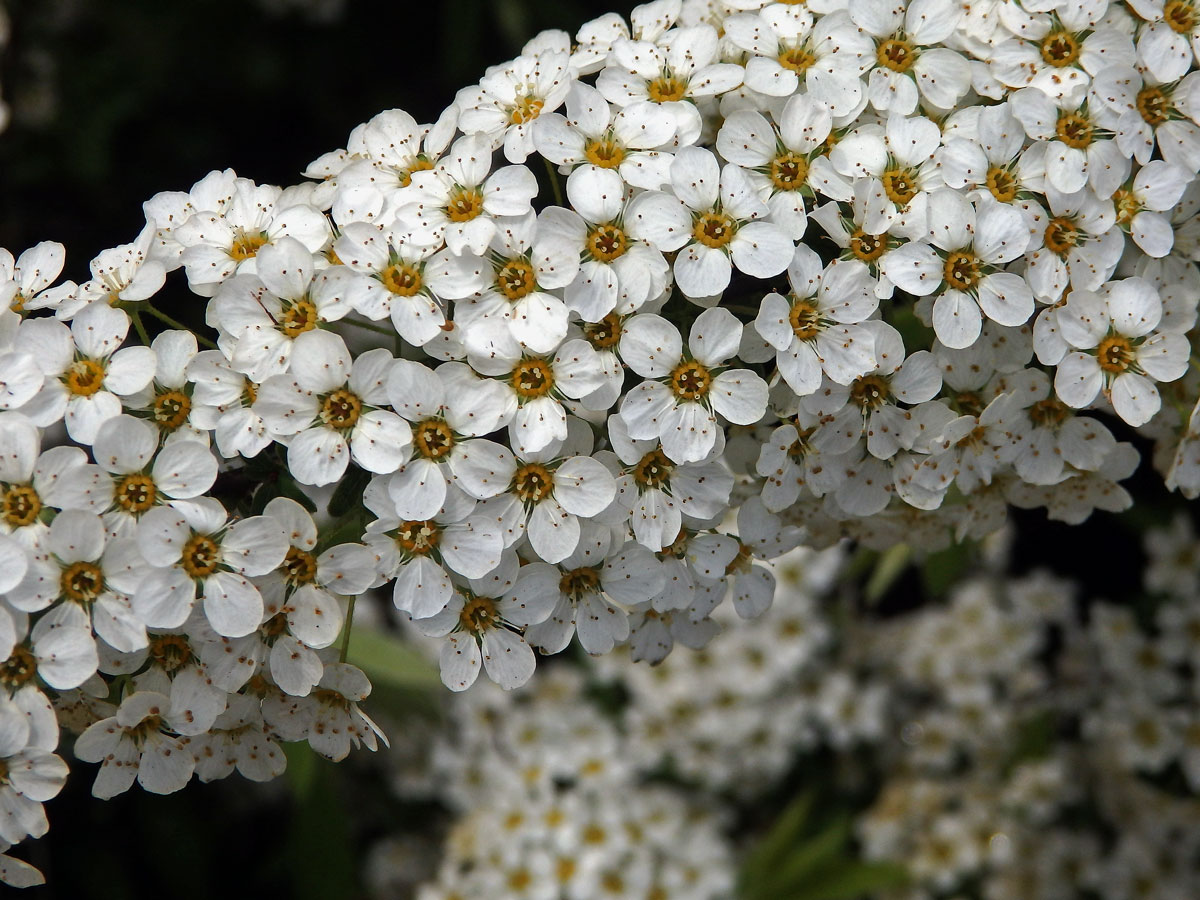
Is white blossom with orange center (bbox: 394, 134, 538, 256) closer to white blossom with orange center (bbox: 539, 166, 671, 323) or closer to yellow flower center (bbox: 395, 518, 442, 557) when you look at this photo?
white blossom with orange center (bbox: 539, 166, 671, 323)

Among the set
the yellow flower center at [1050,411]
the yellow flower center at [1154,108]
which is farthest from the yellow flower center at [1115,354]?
the yellow flower center at [1154,108]

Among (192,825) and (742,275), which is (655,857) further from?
(742,275)

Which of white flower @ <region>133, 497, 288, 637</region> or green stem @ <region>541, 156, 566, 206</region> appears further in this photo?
green stem @ <region>541, 156, 566, 206</region>

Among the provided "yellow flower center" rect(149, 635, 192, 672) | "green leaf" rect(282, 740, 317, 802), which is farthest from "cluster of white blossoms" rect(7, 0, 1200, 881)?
"green leaf" rect(282, 740, 317, 802)

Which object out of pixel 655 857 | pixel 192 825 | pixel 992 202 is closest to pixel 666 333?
pixel 992 202

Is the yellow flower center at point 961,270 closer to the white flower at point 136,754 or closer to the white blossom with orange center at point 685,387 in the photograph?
the white blossom with orange center at point 685,387

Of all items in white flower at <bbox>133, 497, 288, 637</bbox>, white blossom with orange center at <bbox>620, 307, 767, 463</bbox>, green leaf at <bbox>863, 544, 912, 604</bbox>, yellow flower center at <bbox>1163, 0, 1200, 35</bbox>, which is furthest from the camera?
green leaf at <bbox>863, 544, 912, 604</bbox>

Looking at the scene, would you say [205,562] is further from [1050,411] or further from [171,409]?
[1050,411]
